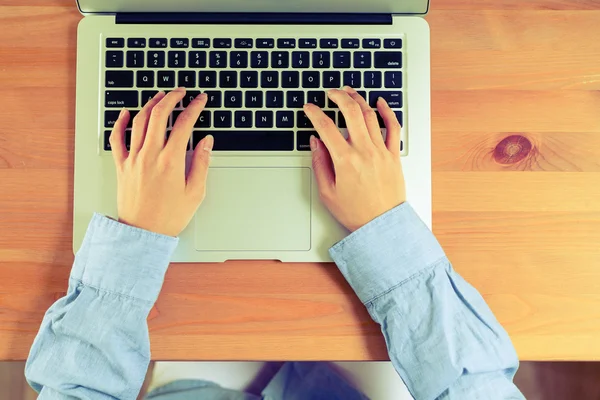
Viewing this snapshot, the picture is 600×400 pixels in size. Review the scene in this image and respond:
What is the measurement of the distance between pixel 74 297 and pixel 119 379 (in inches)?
4.1

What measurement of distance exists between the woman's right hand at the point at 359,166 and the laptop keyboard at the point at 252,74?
2 centimetres

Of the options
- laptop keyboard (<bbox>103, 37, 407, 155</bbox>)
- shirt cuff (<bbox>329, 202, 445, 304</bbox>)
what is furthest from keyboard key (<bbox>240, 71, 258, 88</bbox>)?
shirt cuff (<bbox>329, 202, 445, 304</bbox>)

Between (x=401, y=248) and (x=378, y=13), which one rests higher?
(x=378, y=13)

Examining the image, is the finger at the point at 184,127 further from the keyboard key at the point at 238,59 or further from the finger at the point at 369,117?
the finger at the point at 369,117

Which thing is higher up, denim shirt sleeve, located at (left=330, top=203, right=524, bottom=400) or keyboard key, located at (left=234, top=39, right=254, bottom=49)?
keyboard key, located at (left=234, top=39, right=254, bottom=49)

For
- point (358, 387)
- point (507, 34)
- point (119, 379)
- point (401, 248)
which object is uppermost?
point (507, 34)

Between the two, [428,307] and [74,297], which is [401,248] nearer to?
[428,307]

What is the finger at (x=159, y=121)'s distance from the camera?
0.59m

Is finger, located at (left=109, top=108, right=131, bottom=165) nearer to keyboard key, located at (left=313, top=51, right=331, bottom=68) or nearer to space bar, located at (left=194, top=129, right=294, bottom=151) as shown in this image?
space bar, located at (left=194, top=129, right=294, bottom=151)

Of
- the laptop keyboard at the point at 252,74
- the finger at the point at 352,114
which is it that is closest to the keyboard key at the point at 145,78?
the laptop keyboard at the point at 252,74

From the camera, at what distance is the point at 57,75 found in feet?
2.11

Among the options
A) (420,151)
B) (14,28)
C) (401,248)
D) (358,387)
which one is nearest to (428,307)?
(401,248)

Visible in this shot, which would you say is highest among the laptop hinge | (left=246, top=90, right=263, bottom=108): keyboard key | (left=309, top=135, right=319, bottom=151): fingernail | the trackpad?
the laptop hinge

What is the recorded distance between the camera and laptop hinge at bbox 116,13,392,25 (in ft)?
2.02
